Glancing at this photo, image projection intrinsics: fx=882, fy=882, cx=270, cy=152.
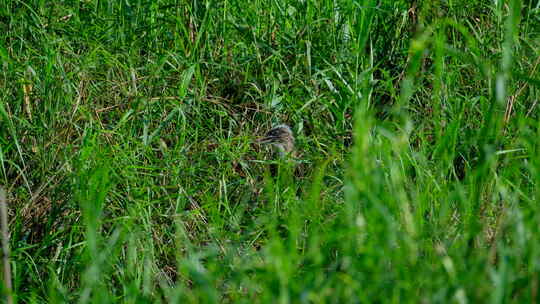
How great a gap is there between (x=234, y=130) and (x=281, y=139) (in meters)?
0.25

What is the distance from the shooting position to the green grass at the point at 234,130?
2264mm

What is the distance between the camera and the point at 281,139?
3.24 meters

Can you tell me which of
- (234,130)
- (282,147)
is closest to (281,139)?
(282,147)

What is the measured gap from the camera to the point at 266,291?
64.6 inches

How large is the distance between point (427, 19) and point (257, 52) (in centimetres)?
70

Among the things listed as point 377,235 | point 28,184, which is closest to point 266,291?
point 377,235

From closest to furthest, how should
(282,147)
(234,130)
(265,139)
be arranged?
1. (282,147)
2. (265,139)
3. (234,130)

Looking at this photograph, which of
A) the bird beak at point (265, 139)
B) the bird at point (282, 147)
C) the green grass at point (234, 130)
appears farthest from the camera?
the bird beak at point (265, 139)

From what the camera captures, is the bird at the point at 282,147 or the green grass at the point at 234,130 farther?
the bird at the point at 282,147

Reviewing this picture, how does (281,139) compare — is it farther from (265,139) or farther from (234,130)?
(234,130)

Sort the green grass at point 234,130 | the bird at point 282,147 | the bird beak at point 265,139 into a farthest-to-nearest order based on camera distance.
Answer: the bird beak at point 265,139
the bird at point 282,147
the green grass at point 234,130

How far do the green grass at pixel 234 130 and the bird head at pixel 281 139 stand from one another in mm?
48

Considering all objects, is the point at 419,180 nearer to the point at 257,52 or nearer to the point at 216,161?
the point at 216,161

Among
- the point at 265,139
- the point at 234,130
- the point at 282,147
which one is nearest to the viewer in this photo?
the point at 282,147
